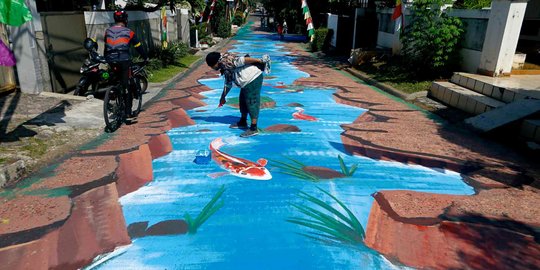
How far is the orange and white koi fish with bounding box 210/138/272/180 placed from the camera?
4.54m

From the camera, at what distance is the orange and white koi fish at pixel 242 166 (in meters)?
4.54

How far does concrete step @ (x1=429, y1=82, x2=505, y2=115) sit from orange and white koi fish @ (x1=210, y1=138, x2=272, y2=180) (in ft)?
16.3

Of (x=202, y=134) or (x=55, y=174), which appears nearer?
(x=55, y=174)

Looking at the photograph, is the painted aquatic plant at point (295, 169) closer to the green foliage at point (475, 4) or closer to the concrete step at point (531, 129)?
the concrete step at point (531, 129)

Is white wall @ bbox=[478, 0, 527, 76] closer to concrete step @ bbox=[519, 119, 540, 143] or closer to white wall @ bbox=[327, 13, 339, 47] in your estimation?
concrete step @ bbox=[519, 119, 540, 143]

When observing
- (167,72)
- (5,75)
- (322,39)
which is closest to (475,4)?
(167,72)

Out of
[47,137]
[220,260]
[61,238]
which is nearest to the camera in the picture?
[220,260]

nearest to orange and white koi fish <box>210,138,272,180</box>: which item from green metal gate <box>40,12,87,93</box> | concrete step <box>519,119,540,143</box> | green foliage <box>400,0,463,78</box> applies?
concrete step <box>519,119,540,143</box>

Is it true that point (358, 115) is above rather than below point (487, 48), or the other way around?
below

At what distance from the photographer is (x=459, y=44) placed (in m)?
10.1

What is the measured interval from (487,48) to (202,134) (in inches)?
290

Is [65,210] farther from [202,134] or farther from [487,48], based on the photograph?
[487,48]

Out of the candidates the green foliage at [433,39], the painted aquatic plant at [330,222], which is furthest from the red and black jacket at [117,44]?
the green foliage at [433,39]

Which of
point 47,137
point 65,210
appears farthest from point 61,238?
point 47,137
